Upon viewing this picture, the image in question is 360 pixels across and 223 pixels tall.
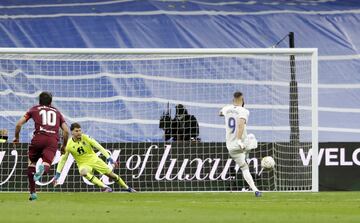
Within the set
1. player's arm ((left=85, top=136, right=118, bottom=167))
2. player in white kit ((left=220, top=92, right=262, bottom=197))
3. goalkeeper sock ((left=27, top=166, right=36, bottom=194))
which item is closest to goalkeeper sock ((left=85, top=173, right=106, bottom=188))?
player's arm ((left=85, top=136, right=118, bottom=167))

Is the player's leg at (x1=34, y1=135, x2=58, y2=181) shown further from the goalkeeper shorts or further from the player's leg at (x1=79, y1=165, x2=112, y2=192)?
the goalkeeper shorts

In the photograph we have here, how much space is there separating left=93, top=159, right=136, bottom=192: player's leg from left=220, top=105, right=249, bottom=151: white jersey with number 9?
9.51 ft

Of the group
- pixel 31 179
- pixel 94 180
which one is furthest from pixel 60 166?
pixel 31 179

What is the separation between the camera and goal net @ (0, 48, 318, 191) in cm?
2286

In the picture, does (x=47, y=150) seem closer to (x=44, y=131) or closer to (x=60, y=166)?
(x=44, y=131)

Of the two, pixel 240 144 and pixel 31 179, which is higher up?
pixel 240 144

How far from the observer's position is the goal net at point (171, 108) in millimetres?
22859

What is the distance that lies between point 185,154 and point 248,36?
7857 mm

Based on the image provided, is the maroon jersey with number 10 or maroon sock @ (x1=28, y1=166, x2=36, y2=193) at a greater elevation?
the maroon jersey with number 10

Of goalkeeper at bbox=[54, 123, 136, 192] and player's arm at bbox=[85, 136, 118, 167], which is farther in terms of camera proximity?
goalkeeper at bbox=[54, 123, 136, 192]

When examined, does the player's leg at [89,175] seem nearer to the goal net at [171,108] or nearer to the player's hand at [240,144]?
the goal net at [171,108]

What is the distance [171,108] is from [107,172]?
2.88 metres

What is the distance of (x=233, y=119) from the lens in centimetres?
1998

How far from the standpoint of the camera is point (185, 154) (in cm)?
2297
